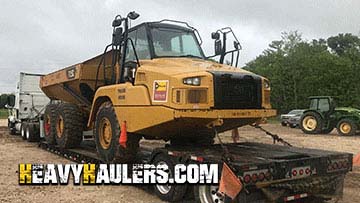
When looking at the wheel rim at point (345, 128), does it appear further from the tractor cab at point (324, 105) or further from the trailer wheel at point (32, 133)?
the trailer wheel at point (32, 133)

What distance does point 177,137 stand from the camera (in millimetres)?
7715

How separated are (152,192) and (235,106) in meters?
2.07

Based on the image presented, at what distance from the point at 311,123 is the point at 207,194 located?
17517mm

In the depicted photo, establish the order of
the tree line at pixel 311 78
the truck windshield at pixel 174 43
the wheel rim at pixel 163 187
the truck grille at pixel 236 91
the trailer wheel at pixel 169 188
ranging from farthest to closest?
the tree line at pixel 311 78 < the truck windshield at pixel 174 43 < the wheel rim at pixel 163 187 < the truck grille at pixel 236 91 < the trailer wheel at pixel 169 188

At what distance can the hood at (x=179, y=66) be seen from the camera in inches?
257

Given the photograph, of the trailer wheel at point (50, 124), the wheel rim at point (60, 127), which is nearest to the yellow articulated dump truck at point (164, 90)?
the wheel rim at point (60, 127)

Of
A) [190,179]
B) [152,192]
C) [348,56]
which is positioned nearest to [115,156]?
[152,192]

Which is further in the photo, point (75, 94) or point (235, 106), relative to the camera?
point (75, 94)

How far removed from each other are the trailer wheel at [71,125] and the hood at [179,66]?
349cm

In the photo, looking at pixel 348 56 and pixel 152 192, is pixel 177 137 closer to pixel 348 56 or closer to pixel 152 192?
pixel 152 192

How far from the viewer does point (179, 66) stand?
22.6 ft

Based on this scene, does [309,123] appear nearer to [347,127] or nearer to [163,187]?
[347,127]

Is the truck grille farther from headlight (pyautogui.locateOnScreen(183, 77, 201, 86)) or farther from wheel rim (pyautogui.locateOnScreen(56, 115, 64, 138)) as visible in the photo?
wheel rim (pyautogui.locateOnScreen(56, 115, 64, 138))

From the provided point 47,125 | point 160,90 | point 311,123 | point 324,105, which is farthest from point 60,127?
point 324,105
